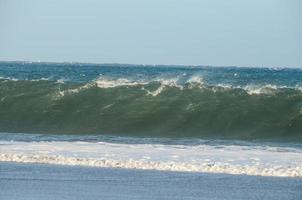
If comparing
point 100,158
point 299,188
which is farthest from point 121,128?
point 299,188

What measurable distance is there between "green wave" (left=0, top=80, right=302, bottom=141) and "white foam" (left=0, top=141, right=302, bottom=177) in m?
4.59

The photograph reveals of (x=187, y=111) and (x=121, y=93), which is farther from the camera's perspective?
(x=121, y=93)

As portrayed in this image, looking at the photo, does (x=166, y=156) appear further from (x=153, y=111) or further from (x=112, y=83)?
(x=112, y=83)

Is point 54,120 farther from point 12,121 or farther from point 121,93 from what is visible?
point 121,93

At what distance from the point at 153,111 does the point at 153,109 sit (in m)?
0.29

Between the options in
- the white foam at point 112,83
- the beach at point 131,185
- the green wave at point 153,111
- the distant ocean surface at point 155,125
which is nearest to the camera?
the beach at point 131,185

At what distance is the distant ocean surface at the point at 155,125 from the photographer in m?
15.1

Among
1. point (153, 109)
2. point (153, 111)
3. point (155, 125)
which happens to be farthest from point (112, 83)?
point (155, 125)

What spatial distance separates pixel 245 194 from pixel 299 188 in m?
0.96

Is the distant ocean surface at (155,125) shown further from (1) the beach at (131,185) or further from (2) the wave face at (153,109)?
(1) the beach at (131,185)

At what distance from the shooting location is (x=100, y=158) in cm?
1512

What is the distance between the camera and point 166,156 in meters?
15.6

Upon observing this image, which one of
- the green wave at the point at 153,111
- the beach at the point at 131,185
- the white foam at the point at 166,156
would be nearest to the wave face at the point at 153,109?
the green wave at the point at 153,111

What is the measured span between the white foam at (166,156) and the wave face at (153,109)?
4.57 meters
